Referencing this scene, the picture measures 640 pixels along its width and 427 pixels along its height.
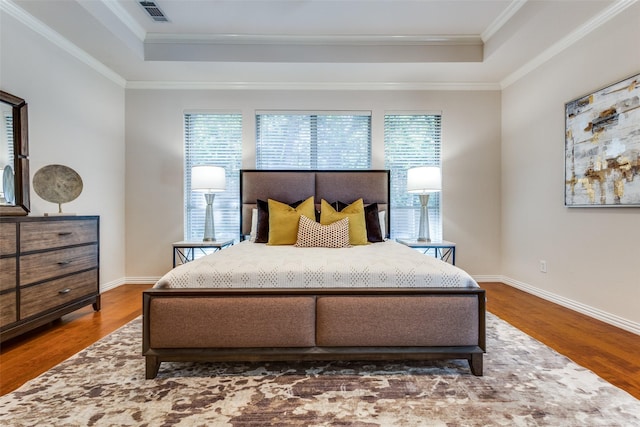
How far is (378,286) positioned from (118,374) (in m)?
1.65

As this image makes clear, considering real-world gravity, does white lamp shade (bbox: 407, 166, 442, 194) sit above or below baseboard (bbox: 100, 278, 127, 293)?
above

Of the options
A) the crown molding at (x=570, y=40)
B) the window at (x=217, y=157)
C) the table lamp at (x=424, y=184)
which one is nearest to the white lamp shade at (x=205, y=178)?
the window at (x=217, y=157)

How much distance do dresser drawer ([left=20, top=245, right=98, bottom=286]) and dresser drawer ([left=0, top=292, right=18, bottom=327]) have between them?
4.5 inches

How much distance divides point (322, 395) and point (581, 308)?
281cm

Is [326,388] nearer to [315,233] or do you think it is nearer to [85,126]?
[315,233]

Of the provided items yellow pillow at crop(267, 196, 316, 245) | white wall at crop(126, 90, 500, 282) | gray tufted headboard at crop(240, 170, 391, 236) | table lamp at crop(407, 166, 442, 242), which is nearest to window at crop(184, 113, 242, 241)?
white wall at crop(126, 90, 500, 282)

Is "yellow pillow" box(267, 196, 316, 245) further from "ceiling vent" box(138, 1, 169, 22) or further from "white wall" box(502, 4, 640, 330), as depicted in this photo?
"white wall" box(502, 4, 640, 330)

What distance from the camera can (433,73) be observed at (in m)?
3.83

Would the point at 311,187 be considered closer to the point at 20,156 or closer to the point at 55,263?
the point at 55,263

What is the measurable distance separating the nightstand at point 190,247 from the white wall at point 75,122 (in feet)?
2.78

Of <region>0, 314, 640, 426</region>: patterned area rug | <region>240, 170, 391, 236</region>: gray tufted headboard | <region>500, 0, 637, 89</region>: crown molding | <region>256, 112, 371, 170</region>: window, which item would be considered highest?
<region>500, 0, 637, 89</region>: crown molding

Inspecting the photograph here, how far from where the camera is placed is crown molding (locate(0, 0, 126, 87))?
2.60 metres

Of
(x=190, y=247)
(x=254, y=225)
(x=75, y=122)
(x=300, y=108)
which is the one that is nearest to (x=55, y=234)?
(x=190, y=247)

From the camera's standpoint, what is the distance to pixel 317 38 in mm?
3506
